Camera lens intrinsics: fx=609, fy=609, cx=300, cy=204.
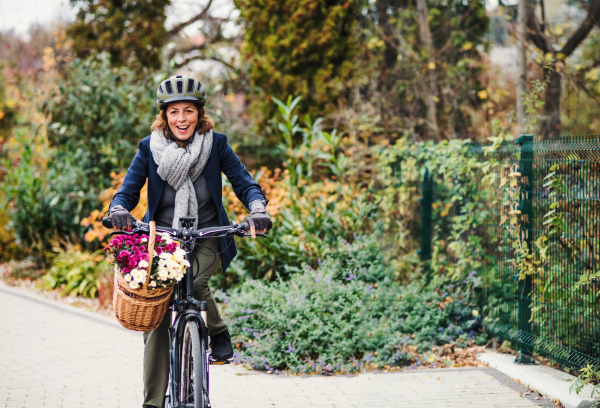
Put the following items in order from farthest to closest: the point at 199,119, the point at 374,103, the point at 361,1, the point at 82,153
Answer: the point at 361,1
the point at 374,103
the point at 82,153
the point at 199,119

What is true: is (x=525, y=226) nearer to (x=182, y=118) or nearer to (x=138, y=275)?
(x=182, y=118)

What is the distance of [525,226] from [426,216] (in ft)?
6.93

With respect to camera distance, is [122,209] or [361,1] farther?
[361,1]

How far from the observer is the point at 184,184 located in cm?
352

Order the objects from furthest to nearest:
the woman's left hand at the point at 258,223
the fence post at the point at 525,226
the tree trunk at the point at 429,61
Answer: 1. the tree trunk at the point at 429,61
2. the fence post at the point at 525,226
3. the woman's left hand at the point at 258,223

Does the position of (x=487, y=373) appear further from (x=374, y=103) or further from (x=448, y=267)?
(x=374, y=103)

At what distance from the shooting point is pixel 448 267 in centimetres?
636

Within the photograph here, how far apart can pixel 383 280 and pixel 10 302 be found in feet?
16.1

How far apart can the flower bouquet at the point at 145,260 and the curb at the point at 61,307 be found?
12.3 feet


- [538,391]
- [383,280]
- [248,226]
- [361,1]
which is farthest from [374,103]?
[248,226]

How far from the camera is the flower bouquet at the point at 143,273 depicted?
296 cm

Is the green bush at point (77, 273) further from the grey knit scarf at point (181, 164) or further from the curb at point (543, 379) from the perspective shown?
the curb at point (543, 379)

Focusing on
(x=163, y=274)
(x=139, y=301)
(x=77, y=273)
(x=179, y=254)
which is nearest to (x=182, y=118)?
(x=179, y=254)

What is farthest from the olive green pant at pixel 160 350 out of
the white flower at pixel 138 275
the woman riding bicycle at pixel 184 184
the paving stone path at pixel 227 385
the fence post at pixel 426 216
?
the fence post at pixel 426 216
